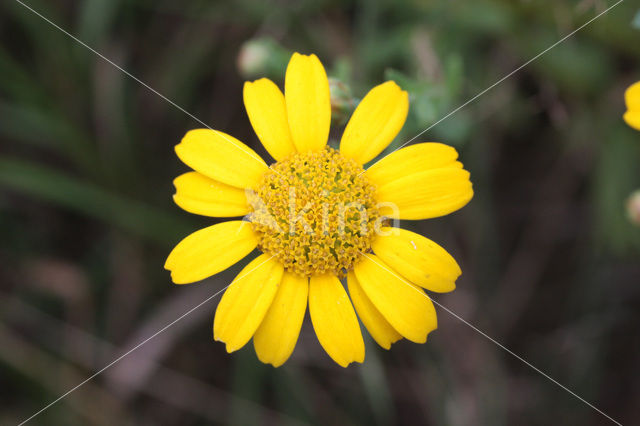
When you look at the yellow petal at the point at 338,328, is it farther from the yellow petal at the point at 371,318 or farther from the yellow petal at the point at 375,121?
the yellow petal at the point at 375,121

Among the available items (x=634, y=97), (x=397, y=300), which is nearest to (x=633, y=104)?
(x=634, y=97)

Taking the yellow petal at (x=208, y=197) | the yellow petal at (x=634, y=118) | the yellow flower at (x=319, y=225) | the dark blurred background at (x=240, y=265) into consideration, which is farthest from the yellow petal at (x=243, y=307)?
the yellow petal at (x=634, y=118)

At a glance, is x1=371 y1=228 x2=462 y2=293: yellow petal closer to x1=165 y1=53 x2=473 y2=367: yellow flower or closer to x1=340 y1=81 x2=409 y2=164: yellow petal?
x1=165 y1=53 x2=473 y2=367: yellow flower

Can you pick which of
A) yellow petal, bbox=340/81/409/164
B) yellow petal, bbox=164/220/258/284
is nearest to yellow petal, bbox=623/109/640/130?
yellow petal, bbox=340/81/409/164

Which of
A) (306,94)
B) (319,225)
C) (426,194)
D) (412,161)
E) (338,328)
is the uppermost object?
(306,94)

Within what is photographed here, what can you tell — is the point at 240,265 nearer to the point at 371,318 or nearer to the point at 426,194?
the point at 371,318

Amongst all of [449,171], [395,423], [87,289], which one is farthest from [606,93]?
[87,289]
